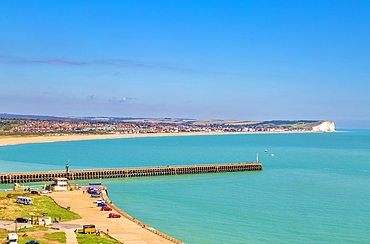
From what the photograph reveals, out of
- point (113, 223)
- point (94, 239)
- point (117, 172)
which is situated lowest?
point (117, 172)

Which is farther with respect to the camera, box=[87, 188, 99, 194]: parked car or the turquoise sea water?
box=[87, 188, 99, 194]: parked car

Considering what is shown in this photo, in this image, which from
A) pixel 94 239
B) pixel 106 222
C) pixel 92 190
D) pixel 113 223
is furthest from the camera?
pixel 92 190

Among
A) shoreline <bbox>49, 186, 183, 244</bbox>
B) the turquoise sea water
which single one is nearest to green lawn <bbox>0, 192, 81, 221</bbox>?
shoreline <bbox>49, 186, 183, 244</bbox>

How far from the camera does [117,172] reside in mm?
78938

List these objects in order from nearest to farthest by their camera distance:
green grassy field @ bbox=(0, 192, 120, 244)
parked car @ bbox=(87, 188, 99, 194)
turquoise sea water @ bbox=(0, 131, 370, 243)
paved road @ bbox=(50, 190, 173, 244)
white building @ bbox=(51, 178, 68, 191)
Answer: green grassy field @ bbox=(0, 192, 120, 244) < paved road @ bbox=(50, 190, 173, 244) < turquoise sea water @ bbox=(0, 131, 370, 243) < parked car @ bbox=(87, 188, 99, 194) < white building @ bbox=(51, 178, 68, 191)

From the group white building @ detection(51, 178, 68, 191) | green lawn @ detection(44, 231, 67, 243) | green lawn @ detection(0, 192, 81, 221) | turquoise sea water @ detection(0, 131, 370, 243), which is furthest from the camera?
white building @ detection(51, 178, 68, 191)

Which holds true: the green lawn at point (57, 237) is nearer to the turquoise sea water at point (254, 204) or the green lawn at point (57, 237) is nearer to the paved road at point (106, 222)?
the paved road at point (106, 222)

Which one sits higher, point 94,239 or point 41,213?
point 41,213

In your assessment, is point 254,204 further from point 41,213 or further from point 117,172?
point 117,172

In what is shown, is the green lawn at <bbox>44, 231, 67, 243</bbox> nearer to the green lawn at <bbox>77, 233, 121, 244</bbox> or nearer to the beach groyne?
the green lawn at <bbox>77, 233, 121, 244</bbox>

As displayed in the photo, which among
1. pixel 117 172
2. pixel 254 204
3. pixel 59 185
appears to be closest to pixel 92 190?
pixel 59 185

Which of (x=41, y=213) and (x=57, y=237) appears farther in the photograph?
(x=41, y=213)

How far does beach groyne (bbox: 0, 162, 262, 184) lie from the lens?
70250 millimetres

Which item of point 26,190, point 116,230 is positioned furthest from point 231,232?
point 26,190
